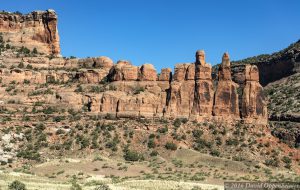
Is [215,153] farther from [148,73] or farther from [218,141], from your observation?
[148,73]

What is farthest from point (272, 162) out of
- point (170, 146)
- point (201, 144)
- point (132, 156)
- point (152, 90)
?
point (152, 90)

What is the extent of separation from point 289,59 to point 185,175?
6102 cm

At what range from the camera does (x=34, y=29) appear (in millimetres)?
101000

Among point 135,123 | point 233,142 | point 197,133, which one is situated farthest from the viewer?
point 135,123

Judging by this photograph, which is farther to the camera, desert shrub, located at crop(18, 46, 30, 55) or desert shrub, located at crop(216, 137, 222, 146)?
desert shrub, located at crop(18, 46, 30, 55)

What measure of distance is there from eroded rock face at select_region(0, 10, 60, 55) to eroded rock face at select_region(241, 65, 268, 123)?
3575 cm

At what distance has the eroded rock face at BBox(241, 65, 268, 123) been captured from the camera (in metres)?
81.4

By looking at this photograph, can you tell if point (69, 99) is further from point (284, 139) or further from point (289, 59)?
point (289, 59)

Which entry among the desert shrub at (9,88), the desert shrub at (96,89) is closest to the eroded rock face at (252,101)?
the desert shrub at (96,89)

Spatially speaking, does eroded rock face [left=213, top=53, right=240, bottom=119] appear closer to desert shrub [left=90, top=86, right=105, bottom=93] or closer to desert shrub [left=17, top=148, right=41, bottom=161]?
desert shrub [left=90, top=86, right=105, bottom=93]

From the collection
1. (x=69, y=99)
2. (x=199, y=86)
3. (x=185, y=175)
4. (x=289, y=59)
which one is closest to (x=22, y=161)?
(x=69, y=99)

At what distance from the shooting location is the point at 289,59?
118 metres

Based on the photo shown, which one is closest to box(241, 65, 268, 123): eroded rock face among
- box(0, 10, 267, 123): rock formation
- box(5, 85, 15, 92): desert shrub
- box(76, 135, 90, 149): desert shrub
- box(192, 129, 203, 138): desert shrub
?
box(0, 10, 267, 123): rock formation

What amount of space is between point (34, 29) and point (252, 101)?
42157 mm
